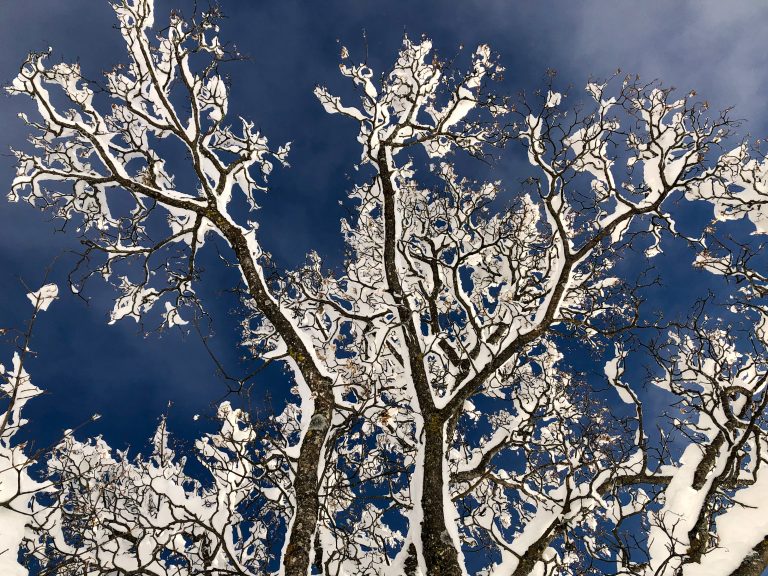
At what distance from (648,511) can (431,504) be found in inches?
122

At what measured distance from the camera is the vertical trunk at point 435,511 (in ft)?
16.4

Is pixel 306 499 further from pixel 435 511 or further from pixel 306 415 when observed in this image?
pixel 435 511

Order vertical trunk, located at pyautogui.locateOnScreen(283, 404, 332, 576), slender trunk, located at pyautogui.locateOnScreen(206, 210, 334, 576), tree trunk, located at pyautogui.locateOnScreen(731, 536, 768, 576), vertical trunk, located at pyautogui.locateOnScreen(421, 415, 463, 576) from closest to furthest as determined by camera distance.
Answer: tree trunk, located at pyautogui.locateOnScreen(731, 536, 768, 576) → vertical trunk, located at pyautogui.locateOnScreen(283, 404, 332, 576) → slender trunk, located at pyautogui.locateOnScreen(206, 210, 334, 576) → vertical trunk, located at pyautogui.locateOnScreen(421, 415, 463, 576)

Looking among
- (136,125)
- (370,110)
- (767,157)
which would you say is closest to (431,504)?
(370,110)

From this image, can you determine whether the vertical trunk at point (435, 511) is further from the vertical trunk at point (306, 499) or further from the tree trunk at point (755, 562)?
the tree trunk at point (755, 562)

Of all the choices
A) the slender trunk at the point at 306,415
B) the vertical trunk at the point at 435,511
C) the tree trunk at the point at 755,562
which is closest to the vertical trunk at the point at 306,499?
the slender trunk at the point at 306,415

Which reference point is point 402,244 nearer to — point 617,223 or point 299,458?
point 617,223

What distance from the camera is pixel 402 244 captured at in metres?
8.66

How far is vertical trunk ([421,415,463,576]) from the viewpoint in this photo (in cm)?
500

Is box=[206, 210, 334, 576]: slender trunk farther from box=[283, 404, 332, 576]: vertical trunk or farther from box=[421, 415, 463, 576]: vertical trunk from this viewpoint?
box=[421, 415, 463, 576]: vertical trunk

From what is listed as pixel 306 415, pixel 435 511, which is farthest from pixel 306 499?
pixel 435 511

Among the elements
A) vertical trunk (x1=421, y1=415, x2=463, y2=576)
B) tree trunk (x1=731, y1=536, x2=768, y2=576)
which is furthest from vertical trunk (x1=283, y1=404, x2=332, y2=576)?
tree trunk (x1=731, y1=536, x2=768, y2=576)

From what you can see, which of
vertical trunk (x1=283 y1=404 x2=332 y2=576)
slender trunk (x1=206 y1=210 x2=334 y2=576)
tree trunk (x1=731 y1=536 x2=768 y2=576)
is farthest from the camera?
slender trunk (x1=206 y1=210 x2=334 y2=576)

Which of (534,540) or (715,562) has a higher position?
(534,540)
